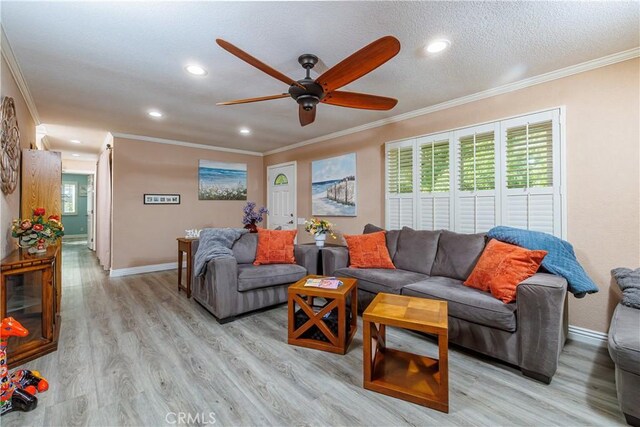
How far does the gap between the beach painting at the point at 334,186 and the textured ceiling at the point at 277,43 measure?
1.47 metres

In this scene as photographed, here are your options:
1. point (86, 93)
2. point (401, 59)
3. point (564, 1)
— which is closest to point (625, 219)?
point (564, 1)

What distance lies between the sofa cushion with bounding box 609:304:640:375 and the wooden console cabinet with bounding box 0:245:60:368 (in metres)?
3.74

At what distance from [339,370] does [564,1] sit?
276cm

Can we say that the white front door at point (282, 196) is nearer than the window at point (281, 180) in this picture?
Yes

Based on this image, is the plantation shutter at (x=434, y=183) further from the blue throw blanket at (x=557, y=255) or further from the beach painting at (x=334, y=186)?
the beach painting at (x=334, y=186)

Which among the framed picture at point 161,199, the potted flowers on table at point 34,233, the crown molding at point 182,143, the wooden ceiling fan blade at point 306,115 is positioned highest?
the crown molding at point 182,143

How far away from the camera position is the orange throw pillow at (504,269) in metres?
2.04

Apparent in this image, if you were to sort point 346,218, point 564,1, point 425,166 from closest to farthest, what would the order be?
point 564,1, point 425,166, point 346,218

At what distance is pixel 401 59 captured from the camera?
2.32m

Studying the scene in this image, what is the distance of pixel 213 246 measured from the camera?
9.97 feet

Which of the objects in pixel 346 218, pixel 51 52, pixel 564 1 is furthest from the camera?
pixel 346 218

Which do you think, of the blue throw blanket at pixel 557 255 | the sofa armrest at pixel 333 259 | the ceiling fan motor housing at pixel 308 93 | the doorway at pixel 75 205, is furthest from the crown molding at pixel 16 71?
the doorway at pixel 75 205

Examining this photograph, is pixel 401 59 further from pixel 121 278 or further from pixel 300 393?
pixel 121 278

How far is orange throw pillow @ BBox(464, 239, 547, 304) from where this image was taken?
204cm
